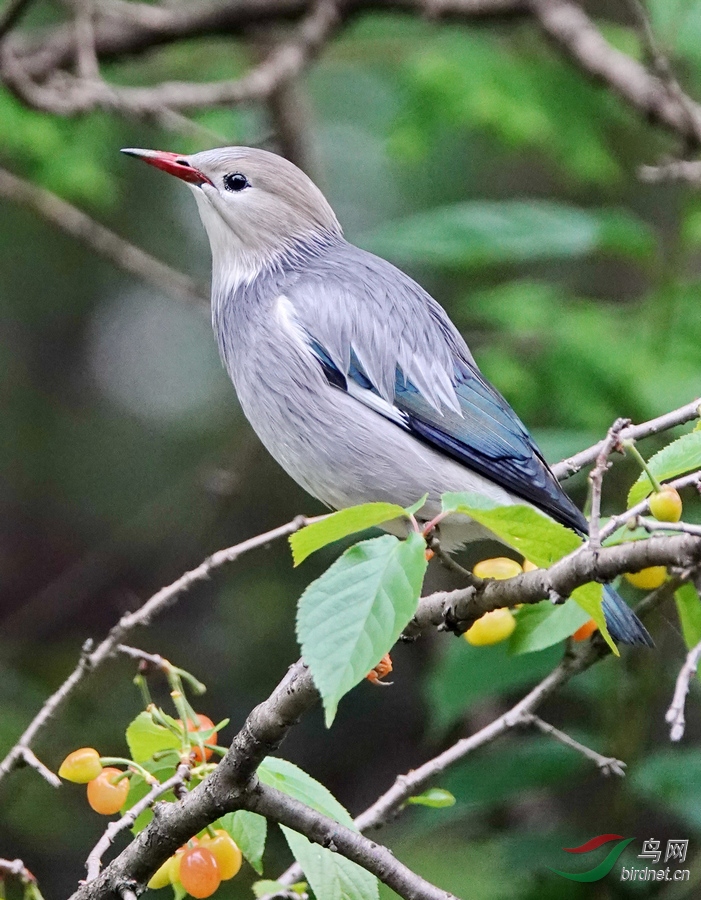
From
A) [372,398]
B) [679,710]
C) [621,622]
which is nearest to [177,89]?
[372,398]

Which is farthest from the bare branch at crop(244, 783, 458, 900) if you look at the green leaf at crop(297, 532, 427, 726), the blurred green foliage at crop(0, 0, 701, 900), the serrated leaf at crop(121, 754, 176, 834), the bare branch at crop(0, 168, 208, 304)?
the bare branch at crop(0, 168, 208, 304)

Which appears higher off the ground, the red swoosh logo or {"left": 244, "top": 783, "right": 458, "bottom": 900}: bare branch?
{"left": 244, "top": 783, "right": 458, "bottom": 900}: bare branch

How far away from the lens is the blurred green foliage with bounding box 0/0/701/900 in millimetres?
3680

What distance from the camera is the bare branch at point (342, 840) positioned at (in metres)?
1.88

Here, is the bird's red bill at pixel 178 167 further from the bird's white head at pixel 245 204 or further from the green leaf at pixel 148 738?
the green leaf at pixel 148 738

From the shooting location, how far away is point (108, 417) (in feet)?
25.0

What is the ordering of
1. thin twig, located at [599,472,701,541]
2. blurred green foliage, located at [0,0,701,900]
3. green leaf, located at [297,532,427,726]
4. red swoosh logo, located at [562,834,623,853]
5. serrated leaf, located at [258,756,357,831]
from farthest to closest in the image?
blurred green foliage, located at [0,0,701,900], red swoosh logo, located at [562,834,623,853], serrated leaf, located at [258,756,357,831], thin twig, located at [599,472,701,541], green leaf, located at [297,532,427,726]

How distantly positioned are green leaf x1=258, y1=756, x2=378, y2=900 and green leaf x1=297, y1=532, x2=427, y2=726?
0.50 meters

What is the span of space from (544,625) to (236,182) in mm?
2088

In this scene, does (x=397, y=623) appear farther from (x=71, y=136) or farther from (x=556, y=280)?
(x=556, y=280)

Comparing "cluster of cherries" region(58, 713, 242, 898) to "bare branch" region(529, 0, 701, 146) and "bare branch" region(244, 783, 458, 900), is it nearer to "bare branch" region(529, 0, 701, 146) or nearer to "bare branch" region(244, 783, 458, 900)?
"bare branch" region(244, 783, 458, 900)

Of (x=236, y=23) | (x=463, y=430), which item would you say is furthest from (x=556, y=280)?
(x=463, y=430)

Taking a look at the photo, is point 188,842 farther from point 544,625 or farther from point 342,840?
point 544,625

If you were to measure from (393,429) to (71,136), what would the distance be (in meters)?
3.44
